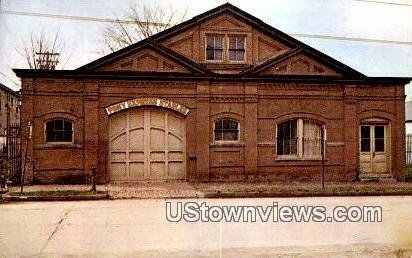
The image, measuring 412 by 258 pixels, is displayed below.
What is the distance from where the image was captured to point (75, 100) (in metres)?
13.6

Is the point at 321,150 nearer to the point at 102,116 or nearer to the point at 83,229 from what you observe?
the point at 102,116

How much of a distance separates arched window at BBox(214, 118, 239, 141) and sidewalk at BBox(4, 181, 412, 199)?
1576mm

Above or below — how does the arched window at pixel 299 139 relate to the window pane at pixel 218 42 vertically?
below

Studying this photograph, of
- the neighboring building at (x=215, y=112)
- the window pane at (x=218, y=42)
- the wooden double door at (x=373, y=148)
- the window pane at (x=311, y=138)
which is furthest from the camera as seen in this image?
the wooden double door at (x=373, y=148)

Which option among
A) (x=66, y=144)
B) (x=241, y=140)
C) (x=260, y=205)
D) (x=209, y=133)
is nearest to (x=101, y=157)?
(x=66, y=144)

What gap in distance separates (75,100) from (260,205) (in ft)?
22.8

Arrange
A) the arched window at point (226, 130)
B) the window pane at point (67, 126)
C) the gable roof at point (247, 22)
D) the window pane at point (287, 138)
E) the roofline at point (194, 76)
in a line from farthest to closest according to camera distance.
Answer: the window pane at point (287, 138)
the arched window at point (226, 130)
the gable roof at point (247, 22)
the window pane at point (67, 126)
the roofline at point (194, 76)

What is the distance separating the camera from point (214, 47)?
49.4 ft

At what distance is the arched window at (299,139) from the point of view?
48.6 feet

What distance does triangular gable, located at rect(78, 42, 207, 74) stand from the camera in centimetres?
1388

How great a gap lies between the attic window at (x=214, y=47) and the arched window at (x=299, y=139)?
3.22 m

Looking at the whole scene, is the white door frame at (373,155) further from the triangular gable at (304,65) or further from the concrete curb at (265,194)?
the concrete curb at (265,194)

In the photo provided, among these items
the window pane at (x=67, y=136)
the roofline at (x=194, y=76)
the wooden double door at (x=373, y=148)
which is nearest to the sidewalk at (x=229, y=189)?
the wooden double door at (x=373, y=148)

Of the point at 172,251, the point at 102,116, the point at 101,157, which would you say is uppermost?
the point at 102,116
